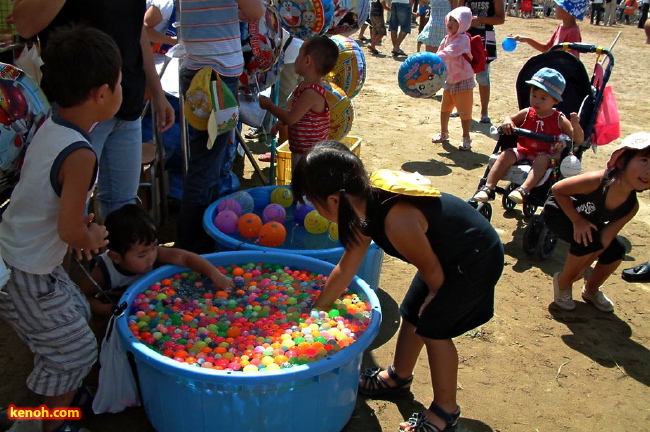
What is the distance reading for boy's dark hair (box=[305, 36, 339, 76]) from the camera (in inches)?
157

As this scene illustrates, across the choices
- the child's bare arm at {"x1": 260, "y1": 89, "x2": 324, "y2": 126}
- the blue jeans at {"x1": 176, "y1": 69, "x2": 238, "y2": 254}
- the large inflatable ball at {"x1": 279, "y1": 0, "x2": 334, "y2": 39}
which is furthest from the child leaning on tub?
the blue jeans at {"x1": 176, "y1": 69, "x2": 238, "y2": 254}

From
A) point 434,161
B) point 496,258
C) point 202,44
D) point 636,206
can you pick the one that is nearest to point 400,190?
point 496,258

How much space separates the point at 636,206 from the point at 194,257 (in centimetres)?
249

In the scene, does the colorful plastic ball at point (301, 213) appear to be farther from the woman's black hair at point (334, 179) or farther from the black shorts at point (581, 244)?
the woman's black hair at point (334, 179)

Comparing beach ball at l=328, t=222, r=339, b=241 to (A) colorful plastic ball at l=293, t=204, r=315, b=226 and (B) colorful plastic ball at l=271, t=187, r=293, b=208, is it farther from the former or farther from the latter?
(B) colorful plastic ball at l=271, t=187, r=293, b=208

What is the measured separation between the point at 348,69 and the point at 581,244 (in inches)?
92.4

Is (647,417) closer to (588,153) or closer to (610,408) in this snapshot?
(610,408)

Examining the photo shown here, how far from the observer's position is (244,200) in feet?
13.2

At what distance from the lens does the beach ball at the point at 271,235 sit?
144 inches

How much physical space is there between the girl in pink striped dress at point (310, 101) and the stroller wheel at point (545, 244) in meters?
1.66

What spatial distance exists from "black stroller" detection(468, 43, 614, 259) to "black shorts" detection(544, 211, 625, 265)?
53 cm

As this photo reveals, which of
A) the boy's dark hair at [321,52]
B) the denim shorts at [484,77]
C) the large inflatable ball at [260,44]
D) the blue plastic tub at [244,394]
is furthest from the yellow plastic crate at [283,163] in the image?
the denim shorts at [484,77]

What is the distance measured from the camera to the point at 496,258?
8.24 ft

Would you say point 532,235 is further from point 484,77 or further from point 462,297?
point 484,77
